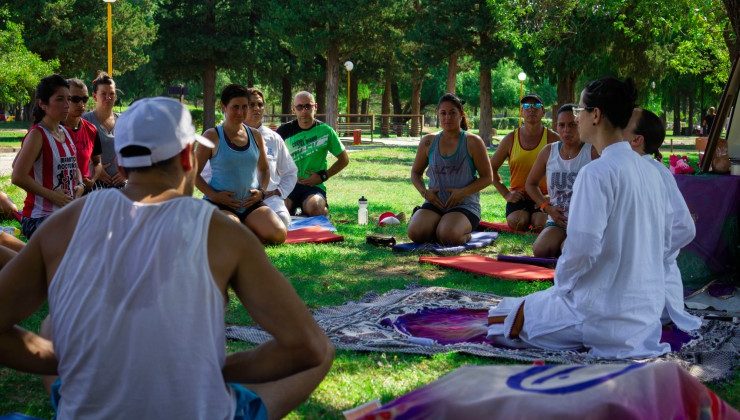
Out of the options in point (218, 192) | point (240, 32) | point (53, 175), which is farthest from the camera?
point (240, 32)

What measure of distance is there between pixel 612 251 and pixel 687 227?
44.4 inches

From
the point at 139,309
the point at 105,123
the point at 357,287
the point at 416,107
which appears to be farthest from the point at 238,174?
the point at 416,107

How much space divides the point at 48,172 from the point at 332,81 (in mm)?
30195

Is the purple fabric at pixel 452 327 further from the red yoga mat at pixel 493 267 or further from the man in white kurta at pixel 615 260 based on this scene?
the red yoga mat at pixel 493 267

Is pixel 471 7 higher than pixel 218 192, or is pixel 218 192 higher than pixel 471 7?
pixel 471 7

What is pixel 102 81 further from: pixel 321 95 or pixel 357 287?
pixel 321 95

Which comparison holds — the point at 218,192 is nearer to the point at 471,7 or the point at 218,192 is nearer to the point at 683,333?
the point at 683,333

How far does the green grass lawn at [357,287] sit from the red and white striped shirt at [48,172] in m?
1.24

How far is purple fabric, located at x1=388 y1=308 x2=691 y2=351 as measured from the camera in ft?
17.0

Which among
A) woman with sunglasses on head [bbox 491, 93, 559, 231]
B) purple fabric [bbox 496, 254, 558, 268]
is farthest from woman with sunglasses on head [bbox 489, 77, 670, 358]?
woman with sunglasses on head [bbox 491, 93, 559, 231]

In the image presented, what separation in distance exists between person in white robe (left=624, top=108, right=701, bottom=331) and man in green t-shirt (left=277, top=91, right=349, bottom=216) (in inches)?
205

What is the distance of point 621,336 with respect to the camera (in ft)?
15.3

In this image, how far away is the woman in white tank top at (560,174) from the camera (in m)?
8.06

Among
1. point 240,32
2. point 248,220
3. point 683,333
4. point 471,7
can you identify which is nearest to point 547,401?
point 683,333
